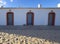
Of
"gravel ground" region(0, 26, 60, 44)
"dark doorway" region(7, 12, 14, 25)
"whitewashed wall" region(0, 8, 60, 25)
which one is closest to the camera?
"gravel ground" region(0, 26, 60, 44)

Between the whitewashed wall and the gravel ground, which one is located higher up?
the whitewashed wall

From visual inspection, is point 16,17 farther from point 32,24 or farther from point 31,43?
point 31,43

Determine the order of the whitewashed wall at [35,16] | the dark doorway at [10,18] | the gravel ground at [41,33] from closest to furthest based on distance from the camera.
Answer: the gravel ground at [41,33], the whitewashed wall at [35,16], the dark doorway at [10,18]

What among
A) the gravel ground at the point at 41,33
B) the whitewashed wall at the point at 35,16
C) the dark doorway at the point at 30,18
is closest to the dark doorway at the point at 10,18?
the whitewashed wall at the point at 35,16

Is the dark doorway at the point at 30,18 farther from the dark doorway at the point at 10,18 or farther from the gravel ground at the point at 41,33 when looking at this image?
the gravel ground at the point at 41,33

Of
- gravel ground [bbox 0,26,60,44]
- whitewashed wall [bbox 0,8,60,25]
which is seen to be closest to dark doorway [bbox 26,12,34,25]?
whitewashed wall [bbox 0,8,60,25]

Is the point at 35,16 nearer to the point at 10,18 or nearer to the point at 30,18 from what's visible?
the point at 30,18

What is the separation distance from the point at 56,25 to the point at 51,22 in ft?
2.78

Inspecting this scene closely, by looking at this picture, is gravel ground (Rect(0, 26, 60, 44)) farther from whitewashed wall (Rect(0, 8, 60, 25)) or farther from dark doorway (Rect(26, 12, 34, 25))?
dark doorway (Rect(26, 12, 34, 25))

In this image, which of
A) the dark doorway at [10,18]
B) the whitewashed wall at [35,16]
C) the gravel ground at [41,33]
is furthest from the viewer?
the dark doorway at [10,18]

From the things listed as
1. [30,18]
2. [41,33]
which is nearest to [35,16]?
[30,18]

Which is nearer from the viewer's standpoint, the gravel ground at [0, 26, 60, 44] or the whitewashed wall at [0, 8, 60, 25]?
the gravel ground at [0, 26, 60, 44]

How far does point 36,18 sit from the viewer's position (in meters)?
19.2

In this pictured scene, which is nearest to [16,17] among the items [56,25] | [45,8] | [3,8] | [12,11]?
[12,11]
